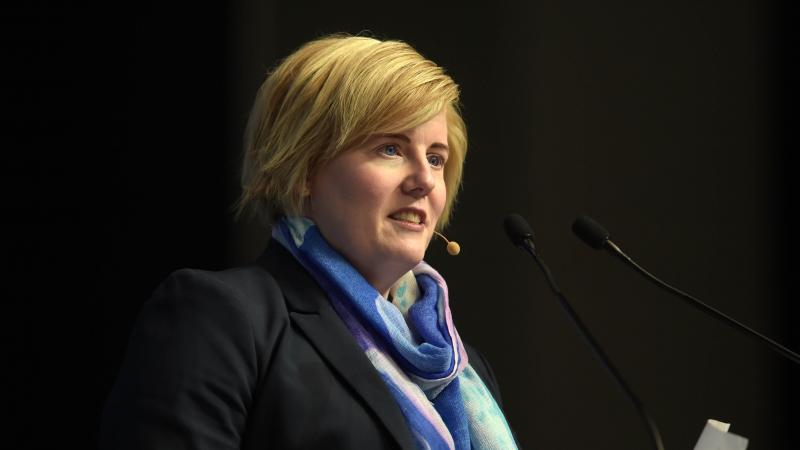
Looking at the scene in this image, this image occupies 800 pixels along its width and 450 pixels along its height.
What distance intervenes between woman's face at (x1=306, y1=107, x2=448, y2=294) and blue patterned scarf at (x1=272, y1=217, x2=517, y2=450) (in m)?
0.03

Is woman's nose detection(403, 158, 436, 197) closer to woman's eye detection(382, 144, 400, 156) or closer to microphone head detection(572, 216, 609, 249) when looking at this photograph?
woman's eye detection(382, 144, 400, 156)

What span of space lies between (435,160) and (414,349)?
32cm

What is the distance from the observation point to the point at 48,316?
1938 millimetres

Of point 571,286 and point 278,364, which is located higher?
point 278,364

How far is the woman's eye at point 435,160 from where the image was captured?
1.49m

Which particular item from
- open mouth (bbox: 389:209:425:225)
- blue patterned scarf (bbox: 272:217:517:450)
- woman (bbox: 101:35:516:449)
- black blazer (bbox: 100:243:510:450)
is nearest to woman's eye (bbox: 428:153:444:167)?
woman (bbox: 101:35:516:449)

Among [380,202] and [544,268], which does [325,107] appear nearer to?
[380,202]

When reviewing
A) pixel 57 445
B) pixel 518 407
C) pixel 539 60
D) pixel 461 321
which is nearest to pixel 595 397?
pixel 518 407

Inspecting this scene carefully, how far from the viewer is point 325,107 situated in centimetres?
140

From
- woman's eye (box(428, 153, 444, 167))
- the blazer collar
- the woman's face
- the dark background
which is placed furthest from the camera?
the dark background

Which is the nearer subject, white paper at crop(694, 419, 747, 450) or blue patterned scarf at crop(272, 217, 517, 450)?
white paper at crop(694, 419, 747, 450)

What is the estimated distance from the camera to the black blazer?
1158mm

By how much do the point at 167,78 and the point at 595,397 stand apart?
141cm

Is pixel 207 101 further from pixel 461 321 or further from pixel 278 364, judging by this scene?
pixel 278 364
